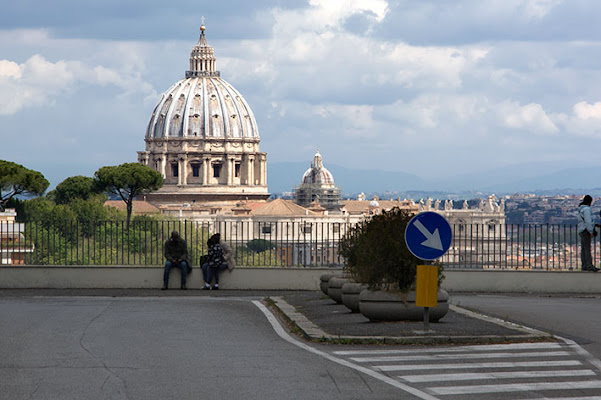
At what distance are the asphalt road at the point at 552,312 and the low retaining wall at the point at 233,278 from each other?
0.95m

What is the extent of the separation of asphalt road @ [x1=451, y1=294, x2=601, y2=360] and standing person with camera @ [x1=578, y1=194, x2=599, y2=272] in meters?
1.23

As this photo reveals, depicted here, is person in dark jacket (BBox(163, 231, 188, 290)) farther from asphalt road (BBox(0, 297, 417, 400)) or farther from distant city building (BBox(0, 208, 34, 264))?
asphalt road (BBox(0, 297, 417, 400))

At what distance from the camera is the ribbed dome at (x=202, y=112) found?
175375mm

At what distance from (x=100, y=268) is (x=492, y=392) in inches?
575

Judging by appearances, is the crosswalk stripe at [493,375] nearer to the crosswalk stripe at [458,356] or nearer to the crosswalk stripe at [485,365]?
the crosswalk stripe at [485,365]

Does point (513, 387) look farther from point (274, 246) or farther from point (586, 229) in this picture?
point (274, 246)

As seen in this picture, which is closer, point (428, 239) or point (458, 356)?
point (458, 356)

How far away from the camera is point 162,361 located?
1064 centimetres

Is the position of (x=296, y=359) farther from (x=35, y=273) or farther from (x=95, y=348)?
(x=35, y=273)

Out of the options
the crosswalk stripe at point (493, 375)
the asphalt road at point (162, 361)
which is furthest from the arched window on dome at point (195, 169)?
the crosswalk stripe at point (493, 375)

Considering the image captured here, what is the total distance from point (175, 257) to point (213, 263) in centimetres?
70

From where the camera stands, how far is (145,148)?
18012 cm

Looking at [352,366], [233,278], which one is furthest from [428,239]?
[233,278]

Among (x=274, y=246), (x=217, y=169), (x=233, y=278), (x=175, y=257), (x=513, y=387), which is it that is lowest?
(x=513, y=387)
